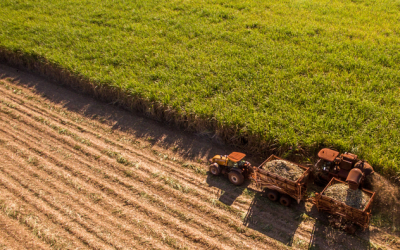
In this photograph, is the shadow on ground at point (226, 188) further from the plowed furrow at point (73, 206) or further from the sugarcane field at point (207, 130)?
the plowed furrow at point (73, 206)

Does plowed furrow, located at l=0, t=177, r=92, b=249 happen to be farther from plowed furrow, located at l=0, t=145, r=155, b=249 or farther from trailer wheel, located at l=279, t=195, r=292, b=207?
trailer wheel, located at l=279, t=195, r=292, b=207

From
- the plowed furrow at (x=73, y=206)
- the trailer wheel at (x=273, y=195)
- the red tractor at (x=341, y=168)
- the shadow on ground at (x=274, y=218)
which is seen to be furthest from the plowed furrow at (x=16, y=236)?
the red tractor at (x=341, y=168)

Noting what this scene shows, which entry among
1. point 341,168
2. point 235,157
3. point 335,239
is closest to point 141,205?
point 235,157

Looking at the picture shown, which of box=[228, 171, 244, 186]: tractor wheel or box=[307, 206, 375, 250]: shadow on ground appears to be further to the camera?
box=[228, 171, 244, 186]: tractor wheel

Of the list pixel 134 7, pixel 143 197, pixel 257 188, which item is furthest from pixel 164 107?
pixel 134 7

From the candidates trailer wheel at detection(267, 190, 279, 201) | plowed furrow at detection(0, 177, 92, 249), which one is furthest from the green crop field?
plowed furrow at detection(0, 177, 92, 249)

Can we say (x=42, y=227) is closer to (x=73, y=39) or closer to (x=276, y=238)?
(x=276, y=238)
